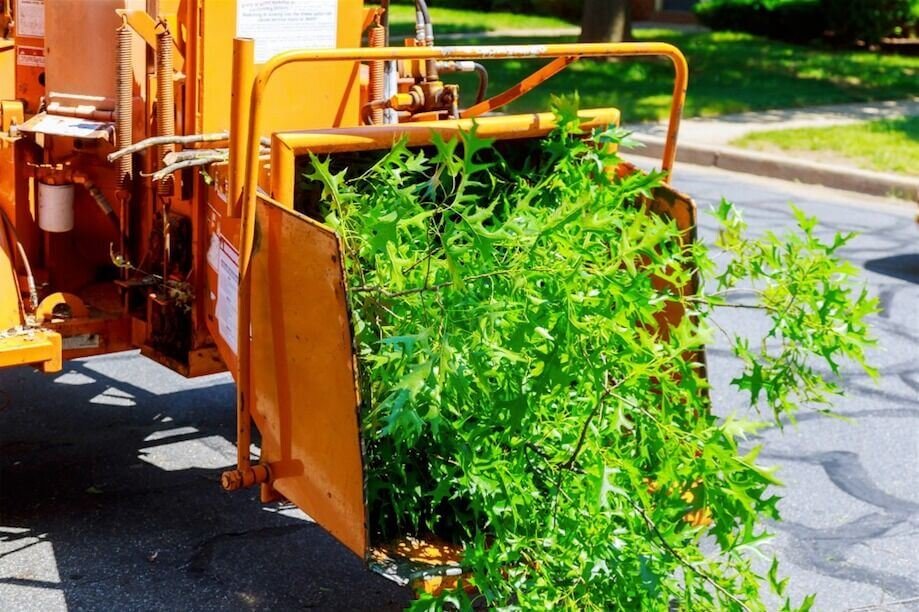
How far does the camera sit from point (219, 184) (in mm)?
3719

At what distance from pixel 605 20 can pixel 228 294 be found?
12599mm

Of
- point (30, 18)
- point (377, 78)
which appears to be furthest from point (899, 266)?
point (30, 18)

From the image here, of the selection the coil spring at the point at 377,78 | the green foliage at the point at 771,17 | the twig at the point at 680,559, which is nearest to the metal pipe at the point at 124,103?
the coil spring at the point at 377,78

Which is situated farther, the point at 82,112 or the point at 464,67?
the point at 464,67

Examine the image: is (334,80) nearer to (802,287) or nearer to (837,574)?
(802,287)

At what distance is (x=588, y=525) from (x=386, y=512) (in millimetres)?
573

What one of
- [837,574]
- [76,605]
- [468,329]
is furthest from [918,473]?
[76,605]

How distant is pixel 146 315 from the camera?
13.4ft

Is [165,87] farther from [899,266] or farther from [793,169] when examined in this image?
[793,169]

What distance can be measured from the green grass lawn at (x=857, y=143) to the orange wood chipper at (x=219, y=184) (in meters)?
6.88

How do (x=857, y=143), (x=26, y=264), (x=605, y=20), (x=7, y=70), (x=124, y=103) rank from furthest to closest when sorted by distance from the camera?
(x=605, y=20) < (x=857, y=143) < (x=7, y=70) < (x=26, y=264) < (x=124, y=103)

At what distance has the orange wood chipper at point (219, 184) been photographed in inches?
123

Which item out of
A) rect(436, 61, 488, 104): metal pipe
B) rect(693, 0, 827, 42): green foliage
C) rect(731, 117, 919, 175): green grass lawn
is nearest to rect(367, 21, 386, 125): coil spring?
rect(436, 61, 488, 104): metal pipe

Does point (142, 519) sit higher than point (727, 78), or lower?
→ lower
